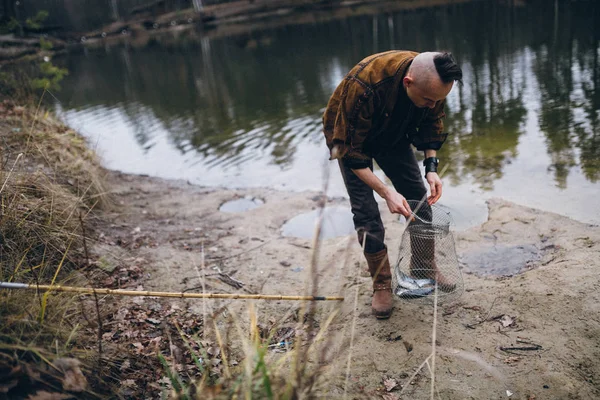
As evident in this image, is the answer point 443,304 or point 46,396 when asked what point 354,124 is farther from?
point 46,396

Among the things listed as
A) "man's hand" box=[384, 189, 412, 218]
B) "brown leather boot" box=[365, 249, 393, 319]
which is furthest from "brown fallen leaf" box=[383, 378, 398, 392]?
"man's hand" box=[384, 189, 412, 218]

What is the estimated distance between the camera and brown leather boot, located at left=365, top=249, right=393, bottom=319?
3404 millimetres

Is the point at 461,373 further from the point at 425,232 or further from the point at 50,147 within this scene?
the point at 50,147

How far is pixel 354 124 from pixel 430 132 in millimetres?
744

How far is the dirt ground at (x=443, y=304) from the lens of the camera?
2689 mm

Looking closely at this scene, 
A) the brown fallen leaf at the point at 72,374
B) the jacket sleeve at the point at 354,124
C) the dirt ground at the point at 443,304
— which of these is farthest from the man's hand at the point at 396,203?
the brown fallen leaf at the point at 72,374

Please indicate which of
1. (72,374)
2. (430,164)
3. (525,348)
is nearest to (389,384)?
(525,348)

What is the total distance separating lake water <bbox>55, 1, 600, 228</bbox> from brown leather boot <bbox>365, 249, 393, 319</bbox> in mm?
980

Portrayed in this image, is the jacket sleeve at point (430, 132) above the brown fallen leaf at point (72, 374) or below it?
above

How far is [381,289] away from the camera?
3.47 m

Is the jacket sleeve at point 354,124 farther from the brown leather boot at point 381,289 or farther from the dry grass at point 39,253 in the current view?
the dry grass at point 39,253

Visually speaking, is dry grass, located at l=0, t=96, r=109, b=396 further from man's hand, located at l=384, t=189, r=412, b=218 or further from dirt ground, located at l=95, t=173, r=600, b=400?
man's hand, located at l=384, t=189, r=412, b=218

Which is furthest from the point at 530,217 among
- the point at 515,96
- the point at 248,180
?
the point at 515,96

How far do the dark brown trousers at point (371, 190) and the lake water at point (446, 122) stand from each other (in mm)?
568
